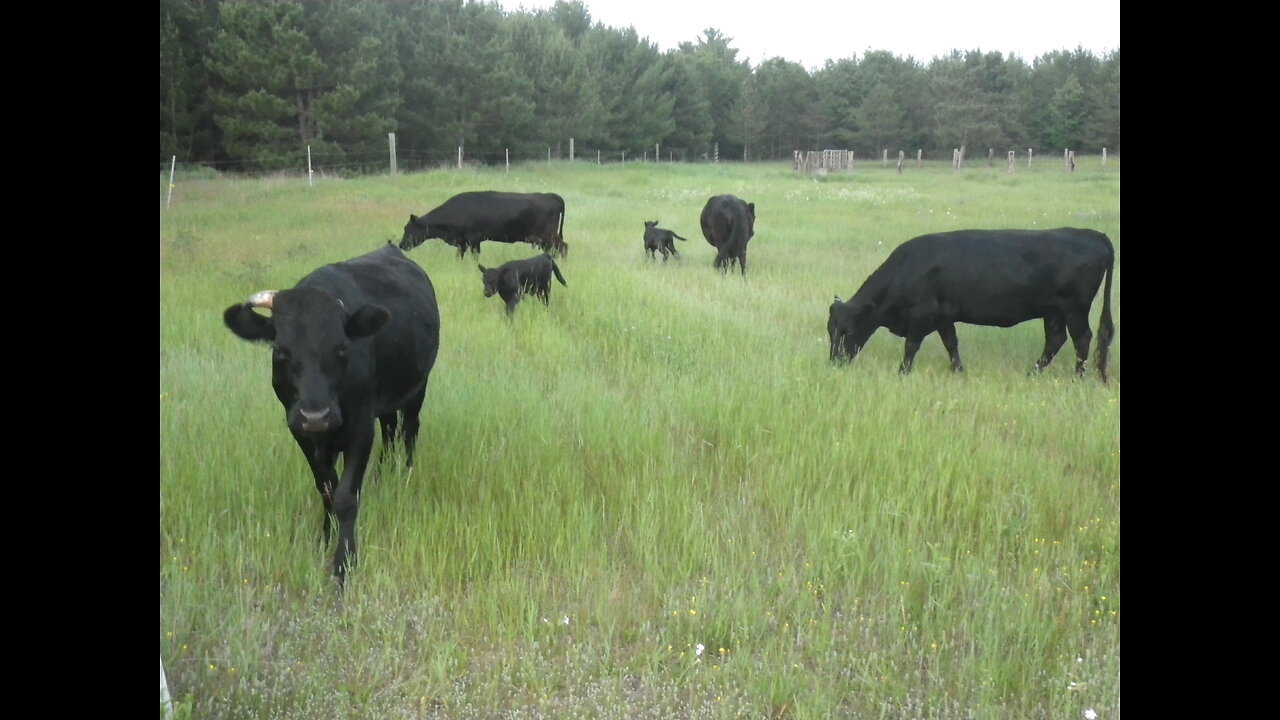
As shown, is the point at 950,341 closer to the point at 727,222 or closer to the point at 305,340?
the point at 727,222

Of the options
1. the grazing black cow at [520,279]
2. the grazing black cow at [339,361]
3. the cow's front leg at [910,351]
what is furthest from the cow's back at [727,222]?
the grazing black cow at [339,361]

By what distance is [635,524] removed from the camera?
12.8 ft

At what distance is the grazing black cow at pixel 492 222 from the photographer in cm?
1061

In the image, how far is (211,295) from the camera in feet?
17.1

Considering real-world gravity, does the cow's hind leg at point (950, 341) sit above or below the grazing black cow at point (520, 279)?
below

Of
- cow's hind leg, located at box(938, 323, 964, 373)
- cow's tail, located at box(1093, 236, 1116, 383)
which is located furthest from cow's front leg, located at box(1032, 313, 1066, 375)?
cow's hind leg, located at box(938, 323, 964, 373)

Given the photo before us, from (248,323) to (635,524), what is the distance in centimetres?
188

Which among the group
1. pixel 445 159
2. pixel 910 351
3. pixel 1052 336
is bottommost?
pixel 910 351

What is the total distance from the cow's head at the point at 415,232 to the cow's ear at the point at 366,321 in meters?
6.78

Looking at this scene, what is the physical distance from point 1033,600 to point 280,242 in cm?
532

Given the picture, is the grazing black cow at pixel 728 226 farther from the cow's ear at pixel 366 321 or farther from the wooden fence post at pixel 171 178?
the cow's ear at pixel 366 321

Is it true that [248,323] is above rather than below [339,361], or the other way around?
above

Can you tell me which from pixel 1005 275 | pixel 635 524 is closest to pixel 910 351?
pixel 1005 275

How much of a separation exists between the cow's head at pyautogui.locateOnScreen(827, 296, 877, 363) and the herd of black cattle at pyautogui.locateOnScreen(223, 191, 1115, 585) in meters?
0.01
